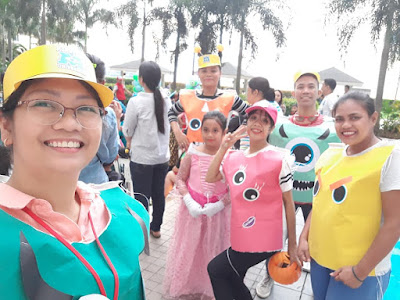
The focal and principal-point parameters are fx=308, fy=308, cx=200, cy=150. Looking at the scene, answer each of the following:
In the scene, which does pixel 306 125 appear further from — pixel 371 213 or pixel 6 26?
pixel 6 26

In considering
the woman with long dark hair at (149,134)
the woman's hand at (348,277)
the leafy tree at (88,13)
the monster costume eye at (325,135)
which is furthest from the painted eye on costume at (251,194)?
the leafy tree at (88,13)

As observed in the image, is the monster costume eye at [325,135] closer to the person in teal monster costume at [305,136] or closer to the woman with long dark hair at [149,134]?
the person in teal monster costume at [305,136]

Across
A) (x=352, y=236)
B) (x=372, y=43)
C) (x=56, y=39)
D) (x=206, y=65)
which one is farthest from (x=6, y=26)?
(x=352, y=236)

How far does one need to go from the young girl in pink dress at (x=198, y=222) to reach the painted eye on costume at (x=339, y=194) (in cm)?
92

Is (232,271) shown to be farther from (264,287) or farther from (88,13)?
(88,13)

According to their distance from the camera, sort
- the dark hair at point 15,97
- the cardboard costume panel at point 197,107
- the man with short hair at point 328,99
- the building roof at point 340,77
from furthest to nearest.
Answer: the building roof at point 340,77 < the man with short hair at point 328,99 < the cardboard costume panel at point 197,107 < the dark hair at point 15,97

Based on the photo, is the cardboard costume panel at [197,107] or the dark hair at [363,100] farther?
the cardboard costume panel at [197,107]

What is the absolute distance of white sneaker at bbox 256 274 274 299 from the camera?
115 inches

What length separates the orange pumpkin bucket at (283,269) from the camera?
2088 millimetres

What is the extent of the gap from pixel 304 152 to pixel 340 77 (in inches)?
1419

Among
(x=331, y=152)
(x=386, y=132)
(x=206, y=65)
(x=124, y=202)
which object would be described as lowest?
(x=386, y=132)

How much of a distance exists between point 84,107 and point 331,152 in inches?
63.2

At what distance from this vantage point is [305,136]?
2.79 metres

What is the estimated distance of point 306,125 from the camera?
9.42 feet
